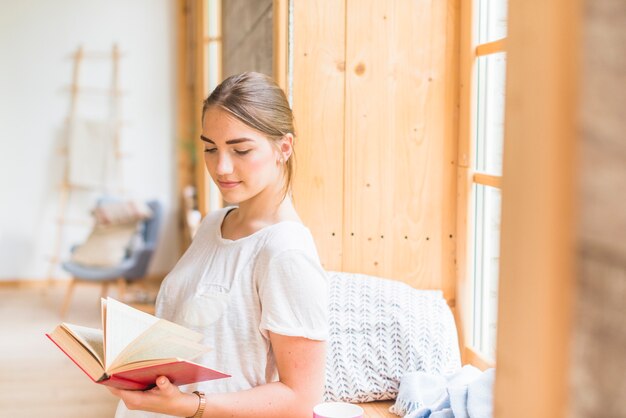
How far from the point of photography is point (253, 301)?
5.10ft

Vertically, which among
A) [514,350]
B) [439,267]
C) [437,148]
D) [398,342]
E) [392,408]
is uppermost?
[437,148]

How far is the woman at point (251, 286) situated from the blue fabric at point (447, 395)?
1.33 ft

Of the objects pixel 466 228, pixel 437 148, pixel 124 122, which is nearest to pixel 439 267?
pixel 466 228

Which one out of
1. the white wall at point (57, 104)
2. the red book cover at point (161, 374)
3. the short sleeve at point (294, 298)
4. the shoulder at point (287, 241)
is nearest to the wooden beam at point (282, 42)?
the shoulder at point (287, 241)

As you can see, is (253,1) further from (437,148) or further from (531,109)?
(531,109)

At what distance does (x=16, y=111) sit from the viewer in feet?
22.1

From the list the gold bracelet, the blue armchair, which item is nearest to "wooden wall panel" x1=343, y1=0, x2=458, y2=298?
the gold bracelet

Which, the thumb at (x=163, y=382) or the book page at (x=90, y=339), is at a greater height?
the book page at (x=90, y=339)

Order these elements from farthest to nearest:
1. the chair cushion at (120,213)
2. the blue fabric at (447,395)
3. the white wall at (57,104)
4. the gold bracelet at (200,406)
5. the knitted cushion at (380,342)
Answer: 1. the white wall at (57,104)
2. the chair cushion at (120,213)
3. the knitted cushion at (380,342)
4. the blue fabric at (447,395)
5. the gold bracelet at (200,406)

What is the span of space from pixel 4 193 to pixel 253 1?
4.46 meters

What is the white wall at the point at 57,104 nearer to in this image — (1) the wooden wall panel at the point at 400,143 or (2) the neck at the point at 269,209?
(1) the wooden wall panel at the point at 400,143

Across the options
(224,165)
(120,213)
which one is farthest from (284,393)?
(120,213)

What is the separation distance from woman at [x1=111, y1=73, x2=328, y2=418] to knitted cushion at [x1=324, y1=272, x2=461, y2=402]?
53 centimetres

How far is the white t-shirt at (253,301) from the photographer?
1.48 metres
